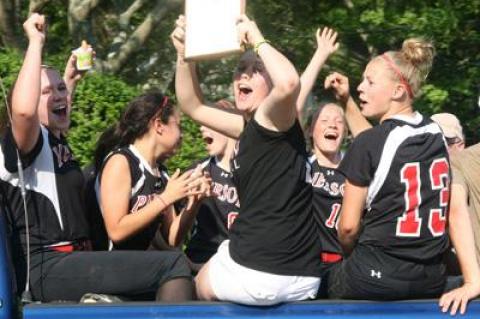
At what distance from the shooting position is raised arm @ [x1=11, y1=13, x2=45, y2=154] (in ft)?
14.0

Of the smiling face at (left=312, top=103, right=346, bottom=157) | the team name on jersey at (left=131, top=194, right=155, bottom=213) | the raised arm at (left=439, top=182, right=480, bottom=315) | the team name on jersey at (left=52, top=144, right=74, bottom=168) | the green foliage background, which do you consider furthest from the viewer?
the green foliage background

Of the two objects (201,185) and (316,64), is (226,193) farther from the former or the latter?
(316,64)

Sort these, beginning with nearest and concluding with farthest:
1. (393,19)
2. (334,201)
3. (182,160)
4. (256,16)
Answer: (334,201)
(182,160)
(393,19)
(256,16)

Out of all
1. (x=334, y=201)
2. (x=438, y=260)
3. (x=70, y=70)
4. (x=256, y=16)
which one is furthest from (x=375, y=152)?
(x=256, y=16)

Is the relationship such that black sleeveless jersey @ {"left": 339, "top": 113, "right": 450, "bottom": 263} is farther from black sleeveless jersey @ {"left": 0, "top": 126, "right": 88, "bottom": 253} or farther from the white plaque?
black sleeveless jersey @ {"left": 0, "top": 126, "right": 88, "bottom": 253}

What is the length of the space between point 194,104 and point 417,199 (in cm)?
122

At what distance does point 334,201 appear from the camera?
5.16 meters

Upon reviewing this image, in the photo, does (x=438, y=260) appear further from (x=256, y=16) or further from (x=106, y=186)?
(x=256, y=16)

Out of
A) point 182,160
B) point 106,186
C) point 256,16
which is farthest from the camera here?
point 256,16

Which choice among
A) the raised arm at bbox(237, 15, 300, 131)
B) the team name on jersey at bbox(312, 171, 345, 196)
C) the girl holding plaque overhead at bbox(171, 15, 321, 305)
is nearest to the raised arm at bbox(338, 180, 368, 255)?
the girl holding plaque overhead at bbox(171, 15, 321, 305)

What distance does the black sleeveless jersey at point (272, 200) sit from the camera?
163 inches

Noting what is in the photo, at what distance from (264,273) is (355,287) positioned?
1.06 feet

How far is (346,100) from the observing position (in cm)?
526

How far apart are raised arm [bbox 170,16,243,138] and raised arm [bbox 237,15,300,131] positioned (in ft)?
2.22
